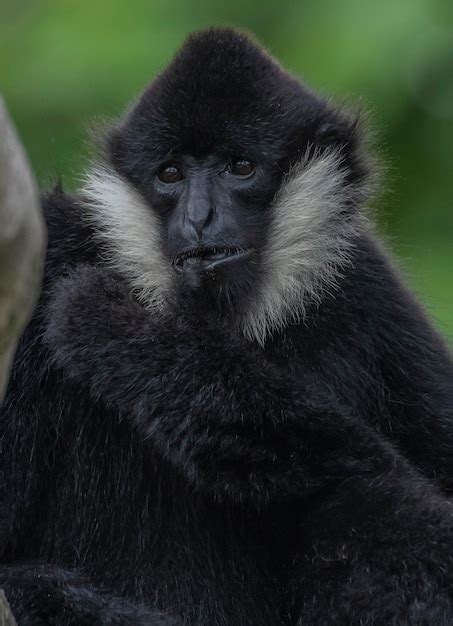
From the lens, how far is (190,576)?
4.66 meters

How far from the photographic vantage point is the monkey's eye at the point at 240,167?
5000 millimetres

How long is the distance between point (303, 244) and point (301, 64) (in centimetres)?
398

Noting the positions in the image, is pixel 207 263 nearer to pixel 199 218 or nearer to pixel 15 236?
pixel 199 218

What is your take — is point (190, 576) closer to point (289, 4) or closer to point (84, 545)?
point (84, 545)

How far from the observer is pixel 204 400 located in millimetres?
4422

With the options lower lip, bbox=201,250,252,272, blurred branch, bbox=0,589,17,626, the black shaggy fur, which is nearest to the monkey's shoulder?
the black shaggy fur

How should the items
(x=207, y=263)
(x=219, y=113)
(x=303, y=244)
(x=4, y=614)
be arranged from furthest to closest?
1. (x=303, y=244)
2. (x=219, y=113)
3. (x=207, y=263)
4. (x=4, y=614)

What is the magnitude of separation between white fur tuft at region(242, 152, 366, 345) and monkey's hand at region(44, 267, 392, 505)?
49 centimetres

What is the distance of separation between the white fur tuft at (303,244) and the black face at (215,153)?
0.06 metres

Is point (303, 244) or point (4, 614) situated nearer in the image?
point (4, 614)

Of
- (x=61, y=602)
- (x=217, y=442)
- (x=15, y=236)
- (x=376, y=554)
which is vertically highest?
(x=15, y=236)

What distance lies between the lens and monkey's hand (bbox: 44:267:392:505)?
14.5 feet

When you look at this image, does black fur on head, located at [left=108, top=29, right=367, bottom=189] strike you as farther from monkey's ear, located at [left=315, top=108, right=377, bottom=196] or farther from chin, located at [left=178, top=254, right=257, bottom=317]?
chin, located at [left=178, top=254, right=257, bottom=317]

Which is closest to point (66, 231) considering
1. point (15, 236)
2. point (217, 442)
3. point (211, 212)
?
point (211, 212)
